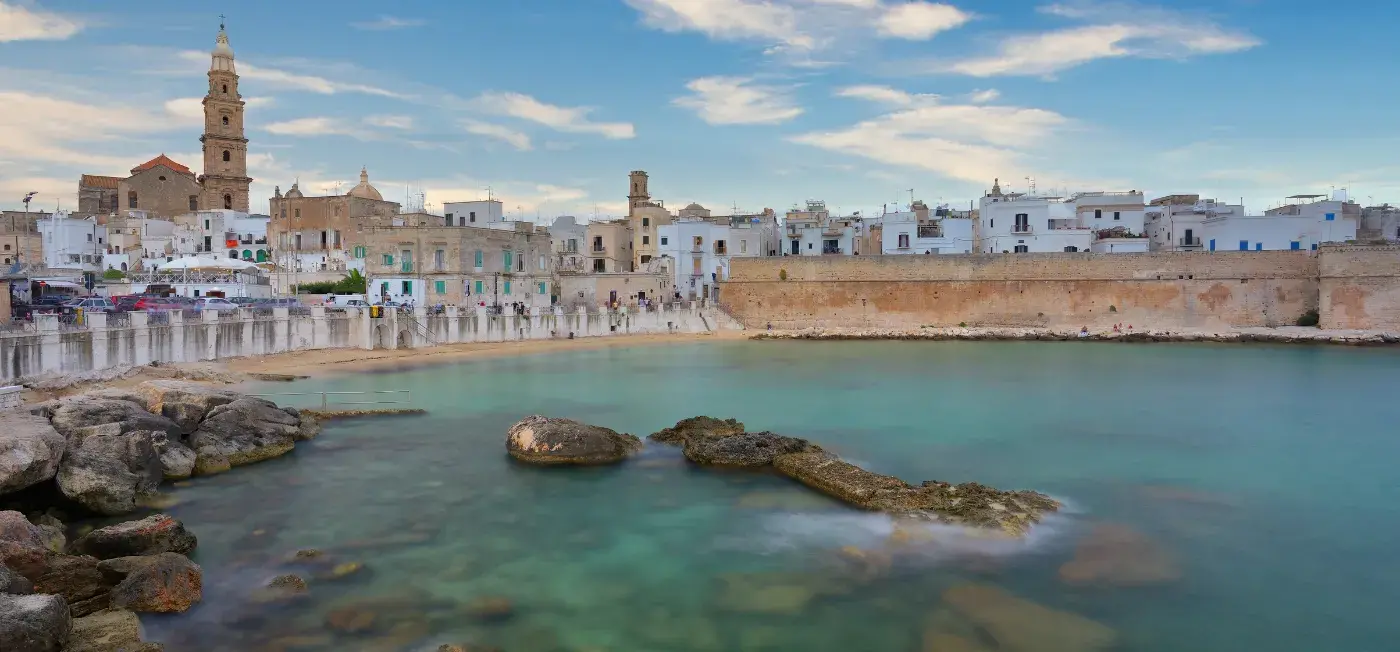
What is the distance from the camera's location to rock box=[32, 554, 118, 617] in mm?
7645

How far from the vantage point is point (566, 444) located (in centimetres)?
1372

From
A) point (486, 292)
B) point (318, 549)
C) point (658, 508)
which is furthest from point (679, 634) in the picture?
point (486, 292)

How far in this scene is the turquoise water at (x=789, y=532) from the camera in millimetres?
7895

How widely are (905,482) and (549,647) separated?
6115 millimetres

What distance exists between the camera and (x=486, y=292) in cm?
3556

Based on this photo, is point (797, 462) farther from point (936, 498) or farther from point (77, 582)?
point (77, 582)

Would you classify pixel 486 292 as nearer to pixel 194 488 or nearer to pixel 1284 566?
pixel 194 488

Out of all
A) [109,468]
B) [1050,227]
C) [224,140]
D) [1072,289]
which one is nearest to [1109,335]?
[1072,289]

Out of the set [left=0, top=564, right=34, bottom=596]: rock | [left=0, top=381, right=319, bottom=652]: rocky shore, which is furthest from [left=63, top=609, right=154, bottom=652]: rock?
[left=0, top=564, right=34, bottom=596]: rock

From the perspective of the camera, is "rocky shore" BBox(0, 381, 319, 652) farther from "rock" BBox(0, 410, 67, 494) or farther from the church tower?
the church tower

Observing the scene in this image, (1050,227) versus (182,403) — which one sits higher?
(1050,227)

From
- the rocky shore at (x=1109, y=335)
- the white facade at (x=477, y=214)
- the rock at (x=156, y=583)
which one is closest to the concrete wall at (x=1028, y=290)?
the rocky shore at (x=1109, y=335)

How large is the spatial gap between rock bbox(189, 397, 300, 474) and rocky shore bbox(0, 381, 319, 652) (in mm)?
21

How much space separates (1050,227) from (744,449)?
3513 centimetres
